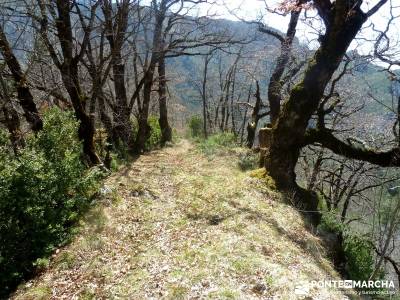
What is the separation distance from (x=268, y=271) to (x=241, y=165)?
7294mm

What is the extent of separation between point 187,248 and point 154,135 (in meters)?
13.4

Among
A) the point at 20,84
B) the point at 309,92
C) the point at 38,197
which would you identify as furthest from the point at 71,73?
the point at 309,92

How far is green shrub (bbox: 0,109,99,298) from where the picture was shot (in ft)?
21.0

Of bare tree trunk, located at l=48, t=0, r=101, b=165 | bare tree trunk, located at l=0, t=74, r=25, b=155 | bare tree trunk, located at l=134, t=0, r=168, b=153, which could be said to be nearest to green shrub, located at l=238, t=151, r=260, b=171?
bare tree trunk, located at l=134, t=0, r=168, b=153

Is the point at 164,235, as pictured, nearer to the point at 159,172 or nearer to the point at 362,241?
the point at 159,172

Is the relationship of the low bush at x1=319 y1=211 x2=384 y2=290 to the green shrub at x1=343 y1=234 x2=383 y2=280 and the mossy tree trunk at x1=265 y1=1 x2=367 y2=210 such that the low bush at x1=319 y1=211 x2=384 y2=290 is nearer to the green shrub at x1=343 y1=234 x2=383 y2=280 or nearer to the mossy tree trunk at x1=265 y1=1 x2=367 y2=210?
the green shrub at x1=343 y1=234 x2=383 y2=280

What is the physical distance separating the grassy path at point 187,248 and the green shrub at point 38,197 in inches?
14.6

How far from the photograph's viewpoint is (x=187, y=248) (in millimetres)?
7363

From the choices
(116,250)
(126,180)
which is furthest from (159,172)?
(116,250)

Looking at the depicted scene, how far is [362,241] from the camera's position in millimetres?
10820

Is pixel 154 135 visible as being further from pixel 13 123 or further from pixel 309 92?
pixel 309 92

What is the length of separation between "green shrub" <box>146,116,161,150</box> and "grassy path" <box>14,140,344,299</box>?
298 inches

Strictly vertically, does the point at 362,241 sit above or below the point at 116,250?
below

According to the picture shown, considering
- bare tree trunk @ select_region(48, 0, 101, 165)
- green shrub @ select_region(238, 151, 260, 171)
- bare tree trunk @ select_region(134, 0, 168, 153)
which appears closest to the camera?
bare tree trunk @ select_region(48, 0, 101, 165)
